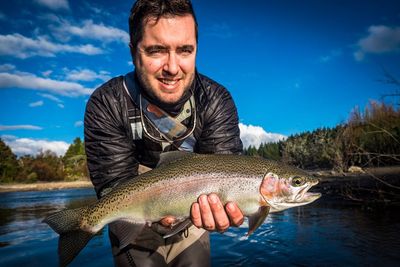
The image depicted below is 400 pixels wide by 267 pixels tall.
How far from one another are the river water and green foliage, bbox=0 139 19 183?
55071 millimetres

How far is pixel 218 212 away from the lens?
3.18m

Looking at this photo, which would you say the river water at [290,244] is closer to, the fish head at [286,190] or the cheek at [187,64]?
the fish head at [286,190]

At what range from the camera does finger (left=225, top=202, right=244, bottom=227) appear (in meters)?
3.16

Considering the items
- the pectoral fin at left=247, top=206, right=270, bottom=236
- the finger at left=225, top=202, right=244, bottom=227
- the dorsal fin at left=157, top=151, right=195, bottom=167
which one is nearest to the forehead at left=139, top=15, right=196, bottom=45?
the dorsal fin at left=157, top=151, right=195, bottom=167

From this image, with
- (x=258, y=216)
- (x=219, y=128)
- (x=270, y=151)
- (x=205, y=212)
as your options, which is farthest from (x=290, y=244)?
(x=270, y=151)

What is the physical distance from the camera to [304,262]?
7117mm

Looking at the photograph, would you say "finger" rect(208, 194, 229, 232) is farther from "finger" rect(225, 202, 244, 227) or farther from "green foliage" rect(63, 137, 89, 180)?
"green foliage" rect(63, 137, 89, 180)

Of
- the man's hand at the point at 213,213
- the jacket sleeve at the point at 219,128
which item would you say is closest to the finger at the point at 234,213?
the man's hand at the point at 213,213

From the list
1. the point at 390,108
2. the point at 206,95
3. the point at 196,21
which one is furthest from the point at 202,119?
the point at 390,108

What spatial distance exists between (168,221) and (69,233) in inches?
38.2

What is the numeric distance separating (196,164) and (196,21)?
5.95 feet

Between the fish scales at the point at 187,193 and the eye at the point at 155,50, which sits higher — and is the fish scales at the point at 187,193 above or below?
below

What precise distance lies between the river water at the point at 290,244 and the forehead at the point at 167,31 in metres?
5.51

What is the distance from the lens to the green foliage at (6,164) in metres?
59.7
